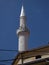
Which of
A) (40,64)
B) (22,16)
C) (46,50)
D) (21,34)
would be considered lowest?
(40,64)

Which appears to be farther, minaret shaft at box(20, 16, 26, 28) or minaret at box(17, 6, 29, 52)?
minaret shaft at box(20, 16, 26, 28)

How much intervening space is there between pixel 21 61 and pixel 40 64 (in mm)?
3086

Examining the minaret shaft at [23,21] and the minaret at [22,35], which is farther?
the minaret shaft at [23,21]

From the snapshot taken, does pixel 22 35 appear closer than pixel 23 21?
Yes

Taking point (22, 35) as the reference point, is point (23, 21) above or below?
above

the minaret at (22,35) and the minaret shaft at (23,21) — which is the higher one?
the minaret shaft at (23,21)

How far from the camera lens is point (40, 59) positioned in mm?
20656

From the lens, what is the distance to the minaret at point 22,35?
37897 mm

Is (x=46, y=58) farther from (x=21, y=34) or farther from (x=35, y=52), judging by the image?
(x=21, y=34)

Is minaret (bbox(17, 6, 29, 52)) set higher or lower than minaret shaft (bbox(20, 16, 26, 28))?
lower

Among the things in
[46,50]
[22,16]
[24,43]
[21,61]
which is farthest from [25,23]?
[46,50]

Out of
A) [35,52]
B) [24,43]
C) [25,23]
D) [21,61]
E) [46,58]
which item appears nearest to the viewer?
[46,58]

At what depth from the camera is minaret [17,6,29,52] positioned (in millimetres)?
37897

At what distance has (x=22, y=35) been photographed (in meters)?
40.2
